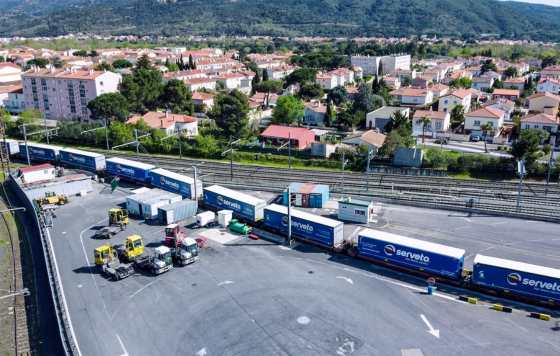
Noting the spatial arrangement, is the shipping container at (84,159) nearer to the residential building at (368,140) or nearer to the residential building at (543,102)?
the residential building at (368,140)

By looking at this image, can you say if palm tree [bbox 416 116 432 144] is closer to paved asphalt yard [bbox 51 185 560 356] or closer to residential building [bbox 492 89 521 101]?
residential building [bbox 492 89 521 101]

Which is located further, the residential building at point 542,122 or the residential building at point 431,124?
the residential building at point 431,124

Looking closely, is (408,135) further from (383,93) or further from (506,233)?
(383,93)

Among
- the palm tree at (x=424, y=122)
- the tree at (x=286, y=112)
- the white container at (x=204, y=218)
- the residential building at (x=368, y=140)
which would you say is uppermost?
the tree at (x=286, y=112)

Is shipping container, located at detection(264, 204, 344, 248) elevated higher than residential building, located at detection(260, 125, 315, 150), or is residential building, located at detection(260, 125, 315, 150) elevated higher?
residential building, located at detection(260, 125, 315, 150)

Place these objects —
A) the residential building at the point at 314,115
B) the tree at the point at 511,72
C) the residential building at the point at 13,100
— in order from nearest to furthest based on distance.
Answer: the residential building at the point at 314,115, the residential building at the point at 13,100, the tree at the point at 511,72

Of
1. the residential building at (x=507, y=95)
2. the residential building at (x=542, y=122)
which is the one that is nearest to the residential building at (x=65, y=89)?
the residential building at (x=542, y=122)

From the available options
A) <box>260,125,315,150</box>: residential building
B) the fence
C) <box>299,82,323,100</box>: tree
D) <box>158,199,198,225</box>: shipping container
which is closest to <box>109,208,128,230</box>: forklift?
<box>158,199,198,225</box>: shipping container

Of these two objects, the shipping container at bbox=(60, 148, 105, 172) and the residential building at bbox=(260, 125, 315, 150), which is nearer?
the shipping container at bbox=(60, 148, 105, 172)

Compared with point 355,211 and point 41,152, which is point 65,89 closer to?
point 41,152
